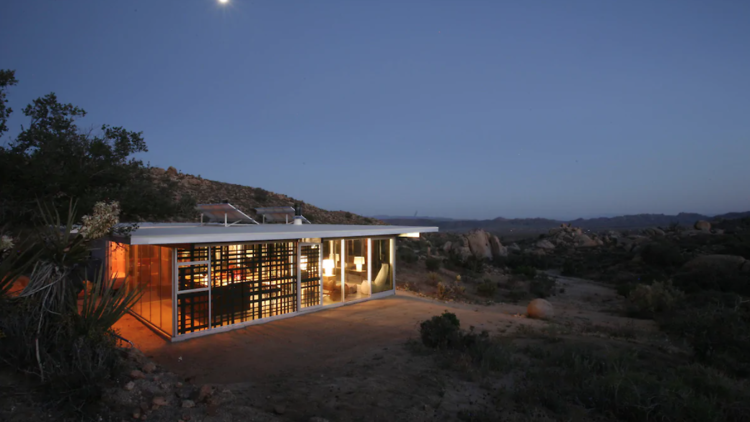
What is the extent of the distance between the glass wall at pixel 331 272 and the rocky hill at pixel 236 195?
71.5ft

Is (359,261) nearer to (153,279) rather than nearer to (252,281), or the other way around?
(252,281)

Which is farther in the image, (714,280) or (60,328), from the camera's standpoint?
(714,280)

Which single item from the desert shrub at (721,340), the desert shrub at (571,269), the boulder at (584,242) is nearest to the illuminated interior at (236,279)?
the desert shrub at (721,340)

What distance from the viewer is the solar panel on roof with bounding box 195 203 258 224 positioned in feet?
37.9

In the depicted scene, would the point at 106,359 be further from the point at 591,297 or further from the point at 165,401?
the point at 591,297

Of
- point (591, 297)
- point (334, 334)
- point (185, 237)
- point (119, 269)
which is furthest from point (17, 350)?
point (591, 297)

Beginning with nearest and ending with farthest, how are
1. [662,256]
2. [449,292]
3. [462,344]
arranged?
[462,344], [449,292], [662,256]

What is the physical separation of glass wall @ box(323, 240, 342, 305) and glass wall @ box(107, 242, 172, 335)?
3.90 metres

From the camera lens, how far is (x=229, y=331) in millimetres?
8500

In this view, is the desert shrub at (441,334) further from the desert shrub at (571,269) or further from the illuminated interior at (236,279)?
the desert shrub at (571,269)

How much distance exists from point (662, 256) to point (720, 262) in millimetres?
4084

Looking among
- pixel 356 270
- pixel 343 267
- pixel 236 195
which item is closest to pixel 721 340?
pixel 343 267

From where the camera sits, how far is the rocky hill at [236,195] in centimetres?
3356

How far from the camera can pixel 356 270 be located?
11742 millimetres
